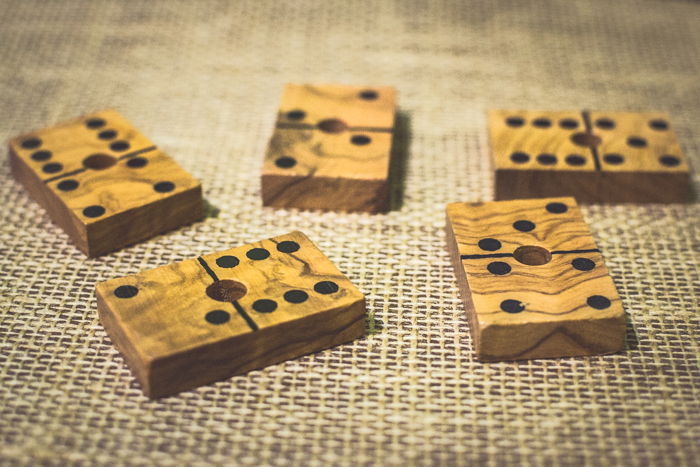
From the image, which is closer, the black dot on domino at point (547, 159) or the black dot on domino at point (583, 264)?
the black dot on domino at point (583, 264)

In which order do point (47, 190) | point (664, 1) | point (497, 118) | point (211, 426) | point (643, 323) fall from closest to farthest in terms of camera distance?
1. point (211, 426)
2. point (643, 323)
3. point (47, 190)
4. point (497, 118)
5. point (664, 1)

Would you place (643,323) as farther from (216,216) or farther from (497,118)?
(216,216)

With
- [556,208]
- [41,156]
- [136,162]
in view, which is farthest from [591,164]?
[41,156]

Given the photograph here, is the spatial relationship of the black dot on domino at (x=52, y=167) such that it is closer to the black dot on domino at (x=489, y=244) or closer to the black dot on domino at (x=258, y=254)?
the black dot on domino at (x=258, y=254)

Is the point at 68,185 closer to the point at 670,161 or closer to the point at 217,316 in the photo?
the point at 217,316

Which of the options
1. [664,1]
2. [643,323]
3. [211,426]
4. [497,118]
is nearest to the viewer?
[211,426]

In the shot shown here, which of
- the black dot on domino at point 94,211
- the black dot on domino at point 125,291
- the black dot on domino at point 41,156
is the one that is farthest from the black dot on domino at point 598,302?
the black dot on domino at point 41,156

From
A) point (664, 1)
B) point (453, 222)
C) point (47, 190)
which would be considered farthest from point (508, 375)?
point (664, 1)
